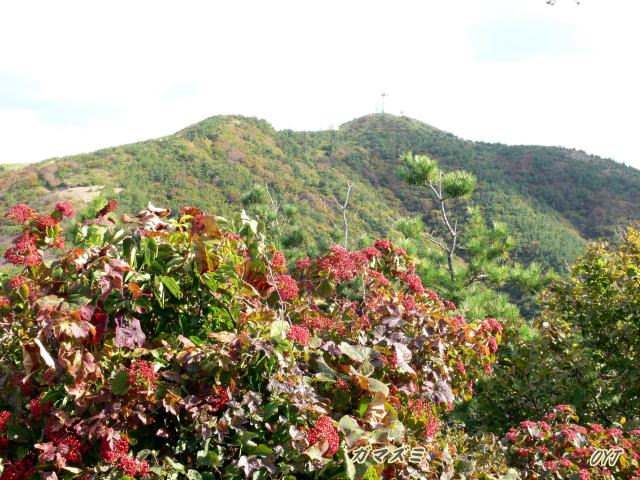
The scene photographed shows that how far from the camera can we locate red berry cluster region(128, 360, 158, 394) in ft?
5.60

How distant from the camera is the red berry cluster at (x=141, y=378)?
1.71 metres

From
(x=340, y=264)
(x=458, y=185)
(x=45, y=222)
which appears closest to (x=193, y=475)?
(x=45, y=222)

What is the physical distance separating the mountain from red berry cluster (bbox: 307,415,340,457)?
901 inches

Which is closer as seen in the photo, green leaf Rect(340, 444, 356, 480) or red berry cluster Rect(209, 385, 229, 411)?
green leaf Rect(340, 444, 356, 480)

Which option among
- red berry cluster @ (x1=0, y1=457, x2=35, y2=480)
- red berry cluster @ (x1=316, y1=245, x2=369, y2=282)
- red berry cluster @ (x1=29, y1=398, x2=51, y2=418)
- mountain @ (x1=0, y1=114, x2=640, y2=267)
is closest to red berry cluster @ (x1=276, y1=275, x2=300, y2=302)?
red berry cluster @ (x1=316, y1=245, x2=369, y2=282)

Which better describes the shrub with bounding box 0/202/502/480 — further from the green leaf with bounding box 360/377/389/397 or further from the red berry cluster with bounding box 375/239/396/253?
the red berry cluster with bounding box 375/239/396/253

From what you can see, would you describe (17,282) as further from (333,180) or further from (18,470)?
(333,180)

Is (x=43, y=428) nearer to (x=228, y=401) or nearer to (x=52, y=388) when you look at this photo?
(x=52, y=388)

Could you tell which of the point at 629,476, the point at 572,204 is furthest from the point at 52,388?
the point at 572,204

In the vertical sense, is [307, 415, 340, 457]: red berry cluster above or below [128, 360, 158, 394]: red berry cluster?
below

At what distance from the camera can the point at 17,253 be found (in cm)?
215

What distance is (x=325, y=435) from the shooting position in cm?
174

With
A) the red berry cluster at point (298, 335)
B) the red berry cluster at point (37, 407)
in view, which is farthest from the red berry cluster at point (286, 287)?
the red berry cluster at point (37, 407)

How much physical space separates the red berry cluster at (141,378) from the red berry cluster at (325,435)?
53 centimetres
